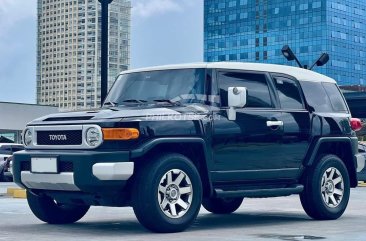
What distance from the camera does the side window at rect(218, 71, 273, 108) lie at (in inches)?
410

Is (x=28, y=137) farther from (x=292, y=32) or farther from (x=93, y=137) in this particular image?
(x=292, y=32)

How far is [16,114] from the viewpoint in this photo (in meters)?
70.7

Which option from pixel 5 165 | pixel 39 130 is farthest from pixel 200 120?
pixel 5 165

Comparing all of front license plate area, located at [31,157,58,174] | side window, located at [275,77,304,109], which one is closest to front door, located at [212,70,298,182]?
side window, located at [275,77,304,109]

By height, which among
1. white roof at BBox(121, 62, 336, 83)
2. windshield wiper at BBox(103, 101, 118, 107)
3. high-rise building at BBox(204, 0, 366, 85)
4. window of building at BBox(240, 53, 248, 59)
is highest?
high-rise building at BBox(204, 0, 366, 85)

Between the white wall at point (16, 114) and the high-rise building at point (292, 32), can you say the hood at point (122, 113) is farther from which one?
the high-rise building at point (292, 32)

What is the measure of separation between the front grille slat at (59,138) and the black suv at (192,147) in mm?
13

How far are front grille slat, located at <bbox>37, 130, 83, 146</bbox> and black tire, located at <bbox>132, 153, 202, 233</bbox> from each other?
2.50ft

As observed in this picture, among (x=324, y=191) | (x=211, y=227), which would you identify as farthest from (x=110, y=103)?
(x=324, y=191)

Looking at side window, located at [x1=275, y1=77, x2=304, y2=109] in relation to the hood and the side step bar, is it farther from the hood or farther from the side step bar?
the hood

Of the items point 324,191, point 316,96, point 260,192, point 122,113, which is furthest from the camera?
point 316,96

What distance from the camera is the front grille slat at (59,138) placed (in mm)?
9523

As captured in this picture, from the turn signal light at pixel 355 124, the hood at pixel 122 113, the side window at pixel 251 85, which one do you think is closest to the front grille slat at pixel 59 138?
the hood at pixel 122 113

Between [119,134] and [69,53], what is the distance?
152 meters
